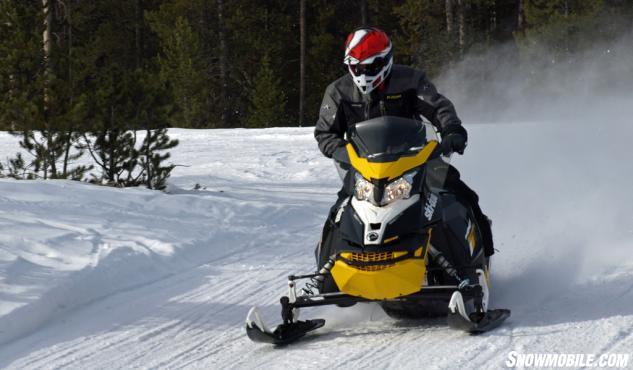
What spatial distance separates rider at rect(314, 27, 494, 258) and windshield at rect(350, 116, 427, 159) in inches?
9.4

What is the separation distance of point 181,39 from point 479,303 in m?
30.7

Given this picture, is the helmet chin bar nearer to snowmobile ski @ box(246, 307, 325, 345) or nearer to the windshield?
the windshield

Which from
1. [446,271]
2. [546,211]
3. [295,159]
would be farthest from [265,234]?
[295,159]

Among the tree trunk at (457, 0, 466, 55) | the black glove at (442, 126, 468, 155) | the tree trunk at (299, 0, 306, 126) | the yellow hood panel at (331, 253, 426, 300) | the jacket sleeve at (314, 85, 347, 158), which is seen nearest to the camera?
the yellow hood panel at (331, 253, 426, 300)

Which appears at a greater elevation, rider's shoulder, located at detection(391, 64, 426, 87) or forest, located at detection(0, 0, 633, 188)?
forest, located at detection(0, 0, 633, 188)

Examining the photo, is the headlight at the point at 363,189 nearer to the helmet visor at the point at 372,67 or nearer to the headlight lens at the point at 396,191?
the headlight lens at the point at 396,191

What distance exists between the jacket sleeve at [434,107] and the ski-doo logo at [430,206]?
68 centimetres

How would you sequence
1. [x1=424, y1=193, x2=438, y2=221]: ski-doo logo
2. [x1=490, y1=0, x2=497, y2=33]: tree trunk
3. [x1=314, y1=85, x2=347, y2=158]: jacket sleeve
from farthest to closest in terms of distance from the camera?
[x1=490, y1=0, x2=497, y2=33]: tree trunk < [x1=314, y1=85, x2=347, y2=158]: jacket sleeve < [x1=424, y1=193, x2=438, y2=221]: ski-doo logo

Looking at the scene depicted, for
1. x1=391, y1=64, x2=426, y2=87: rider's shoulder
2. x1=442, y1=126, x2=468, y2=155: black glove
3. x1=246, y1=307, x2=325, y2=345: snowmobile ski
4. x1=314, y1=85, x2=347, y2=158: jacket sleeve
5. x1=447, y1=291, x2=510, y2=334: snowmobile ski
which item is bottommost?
x1=246, y1=307, x2=325, y2=345: snowmobile ski

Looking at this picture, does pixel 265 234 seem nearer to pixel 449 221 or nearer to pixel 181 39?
pixel 449 221

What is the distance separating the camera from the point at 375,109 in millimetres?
6387

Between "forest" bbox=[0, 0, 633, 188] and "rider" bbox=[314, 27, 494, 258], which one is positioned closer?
"rider" bbox=[314, 27, 494, 258]

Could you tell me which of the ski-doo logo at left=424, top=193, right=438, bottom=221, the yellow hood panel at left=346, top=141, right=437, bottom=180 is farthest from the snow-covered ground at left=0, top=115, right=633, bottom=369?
the yellow hood panel at left=346, top=141, right=437, bottom=180

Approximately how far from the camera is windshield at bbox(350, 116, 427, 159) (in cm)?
575
